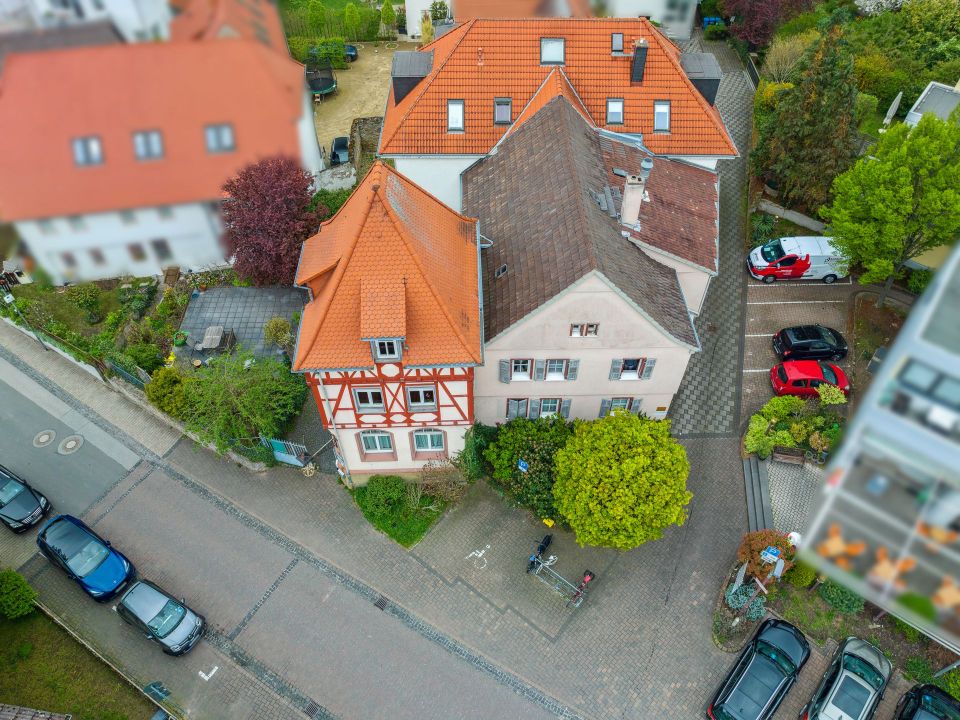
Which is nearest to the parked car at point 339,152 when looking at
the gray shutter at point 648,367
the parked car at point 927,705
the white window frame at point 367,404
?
the white window frame at point 367,404

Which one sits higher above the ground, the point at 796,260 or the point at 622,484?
the point at 796,260

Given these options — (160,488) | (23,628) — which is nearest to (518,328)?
(160,488)

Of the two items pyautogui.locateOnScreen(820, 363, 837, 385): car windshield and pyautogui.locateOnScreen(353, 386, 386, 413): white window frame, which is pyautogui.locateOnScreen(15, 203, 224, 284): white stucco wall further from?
pyautogui.locateOnScreen(820, 363, 837, 385): car windshield

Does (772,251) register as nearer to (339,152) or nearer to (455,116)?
(455,116)

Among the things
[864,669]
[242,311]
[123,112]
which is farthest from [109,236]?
[864,669]

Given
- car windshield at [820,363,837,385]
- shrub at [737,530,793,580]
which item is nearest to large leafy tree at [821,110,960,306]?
car windshield at [820,363,837,385]

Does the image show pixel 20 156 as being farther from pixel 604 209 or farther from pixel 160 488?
pixel 604 209

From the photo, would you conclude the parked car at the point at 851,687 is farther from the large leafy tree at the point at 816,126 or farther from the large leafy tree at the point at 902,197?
the large leafy tree at the point at 816,126
